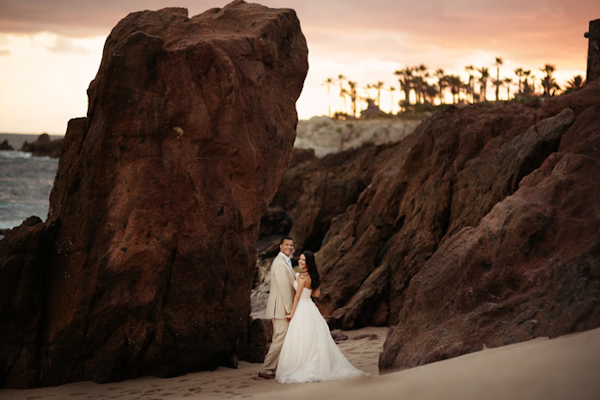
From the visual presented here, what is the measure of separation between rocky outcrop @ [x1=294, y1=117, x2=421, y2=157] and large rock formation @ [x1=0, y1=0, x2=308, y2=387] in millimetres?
76463

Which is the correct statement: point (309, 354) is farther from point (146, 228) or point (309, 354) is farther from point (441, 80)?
point (441, 80)

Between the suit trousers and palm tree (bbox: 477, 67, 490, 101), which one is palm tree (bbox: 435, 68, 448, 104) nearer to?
palm tree (bbox: 477, 67, 490, 101)

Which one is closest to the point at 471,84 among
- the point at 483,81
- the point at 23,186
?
the point at 483,81

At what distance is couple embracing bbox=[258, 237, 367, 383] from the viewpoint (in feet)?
31.2

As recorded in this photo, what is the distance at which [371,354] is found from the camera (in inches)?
451

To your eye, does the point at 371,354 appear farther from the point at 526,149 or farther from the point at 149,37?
the point at 149,37

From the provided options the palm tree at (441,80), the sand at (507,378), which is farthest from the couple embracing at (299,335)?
the palm tree at (441,80)

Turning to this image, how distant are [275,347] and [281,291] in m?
0.84

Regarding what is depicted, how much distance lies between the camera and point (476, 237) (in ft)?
29.5

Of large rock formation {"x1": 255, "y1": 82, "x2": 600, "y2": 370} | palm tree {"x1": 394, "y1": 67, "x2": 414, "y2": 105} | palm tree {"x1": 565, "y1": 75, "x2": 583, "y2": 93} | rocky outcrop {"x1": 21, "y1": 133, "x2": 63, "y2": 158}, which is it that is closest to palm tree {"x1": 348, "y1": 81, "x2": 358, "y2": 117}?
palm tree {"x1": 394, "y1": 67, "x2": 414, "y2": 105}

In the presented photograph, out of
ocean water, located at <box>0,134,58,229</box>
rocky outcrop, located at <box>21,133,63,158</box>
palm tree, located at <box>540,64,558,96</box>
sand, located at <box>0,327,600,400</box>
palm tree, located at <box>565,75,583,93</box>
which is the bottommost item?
ocean water, located at <box>0,134,58,229</box>

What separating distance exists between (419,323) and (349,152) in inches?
1626

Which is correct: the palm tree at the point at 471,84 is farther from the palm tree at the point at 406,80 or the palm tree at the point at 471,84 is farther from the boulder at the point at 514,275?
the boulder at the point at 514,275

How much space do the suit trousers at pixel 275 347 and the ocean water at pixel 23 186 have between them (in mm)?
34026
